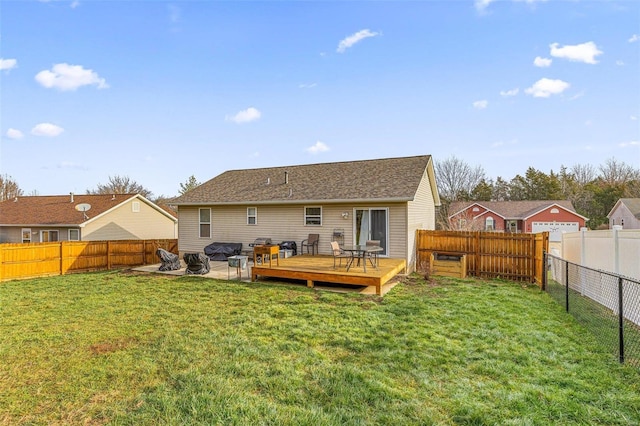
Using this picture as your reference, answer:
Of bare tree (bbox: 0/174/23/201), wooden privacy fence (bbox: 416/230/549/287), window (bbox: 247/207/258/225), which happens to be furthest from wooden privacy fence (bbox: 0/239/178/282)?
bare tree (bbox: 0/174/23/201)

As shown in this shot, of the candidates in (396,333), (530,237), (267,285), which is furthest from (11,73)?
(530,237)

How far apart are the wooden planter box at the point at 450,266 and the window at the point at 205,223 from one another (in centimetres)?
995

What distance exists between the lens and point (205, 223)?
1455cm

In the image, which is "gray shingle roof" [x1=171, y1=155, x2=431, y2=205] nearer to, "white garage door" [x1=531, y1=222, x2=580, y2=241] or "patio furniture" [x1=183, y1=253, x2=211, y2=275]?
"patio furniture" [x1=183, y1=253, x2=211, y2=275]

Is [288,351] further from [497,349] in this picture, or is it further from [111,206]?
[111,206]

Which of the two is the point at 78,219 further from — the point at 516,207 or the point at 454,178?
the point at 516,207

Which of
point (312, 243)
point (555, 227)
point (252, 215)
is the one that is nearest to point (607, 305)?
point (312, 243)

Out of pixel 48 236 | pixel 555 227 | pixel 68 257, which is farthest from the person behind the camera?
pixel 555 227

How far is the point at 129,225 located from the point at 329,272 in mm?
19541

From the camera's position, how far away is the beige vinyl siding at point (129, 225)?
792 inches

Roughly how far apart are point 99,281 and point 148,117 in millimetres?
8883

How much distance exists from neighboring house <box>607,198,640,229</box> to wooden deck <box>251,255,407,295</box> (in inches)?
1291

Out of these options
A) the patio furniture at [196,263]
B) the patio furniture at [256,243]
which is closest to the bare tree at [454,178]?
the patio furniture at [256,243]

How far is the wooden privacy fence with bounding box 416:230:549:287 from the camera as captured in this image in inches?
388
